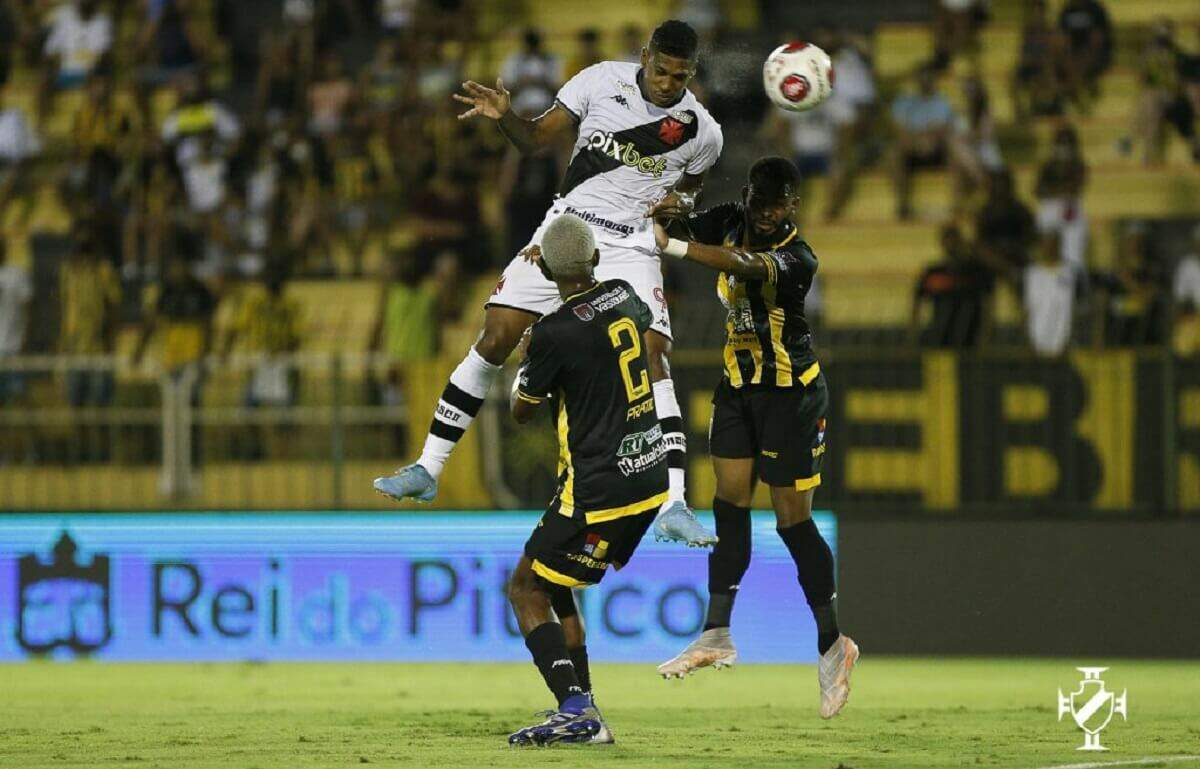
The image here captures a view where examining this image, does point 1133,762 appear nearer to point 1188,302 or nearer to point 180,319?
point 1188,302

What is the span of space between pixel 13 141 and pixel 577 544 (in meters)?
14.4

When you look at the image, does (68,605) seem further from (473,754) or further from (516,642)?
(473,754)

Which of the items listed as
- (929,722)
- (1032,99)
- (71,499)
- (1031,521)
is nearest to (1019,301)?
(1031,521)

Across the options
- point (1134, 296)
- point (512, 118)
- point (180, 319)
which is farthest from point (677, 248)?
point (180, 319)

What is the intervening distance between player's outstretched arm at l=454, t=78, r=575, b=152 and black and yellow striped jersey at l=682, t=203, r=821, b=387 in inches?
31.6

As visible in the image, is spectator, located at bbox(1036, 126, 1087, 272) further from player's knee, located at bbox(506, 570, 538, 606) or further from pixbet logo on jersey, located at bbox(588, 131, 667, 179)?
player's knee, located at bbox(506, 570, 538, 606)

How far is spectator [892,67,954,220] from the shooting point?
18.9 m

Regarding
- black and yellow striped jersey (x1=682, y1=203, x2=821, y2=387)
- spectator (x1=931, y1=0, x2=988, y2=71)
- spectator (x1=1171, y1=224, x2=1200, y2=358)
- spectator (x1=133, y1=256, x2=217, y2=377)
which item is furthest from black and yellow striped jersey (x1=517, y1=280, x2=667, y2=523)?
spectator (x1=931, y1=0, x2=988, y2=71)

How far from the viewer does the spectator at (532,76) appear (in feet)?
62.5

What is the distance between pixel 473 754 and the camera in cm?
940

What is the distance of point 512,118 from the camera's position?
1023cm

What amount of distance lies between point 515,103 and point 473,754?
35.5 ft

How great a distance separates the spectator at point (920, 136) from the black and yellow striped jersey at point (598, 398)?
993cm

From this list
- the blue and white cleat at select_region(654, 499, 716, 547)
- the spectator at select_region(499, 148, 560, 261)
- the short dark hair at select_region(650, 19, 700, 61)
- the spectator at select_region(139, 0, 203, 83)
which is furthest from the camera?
the spectator at select_region(139, 0, 203, 83)
